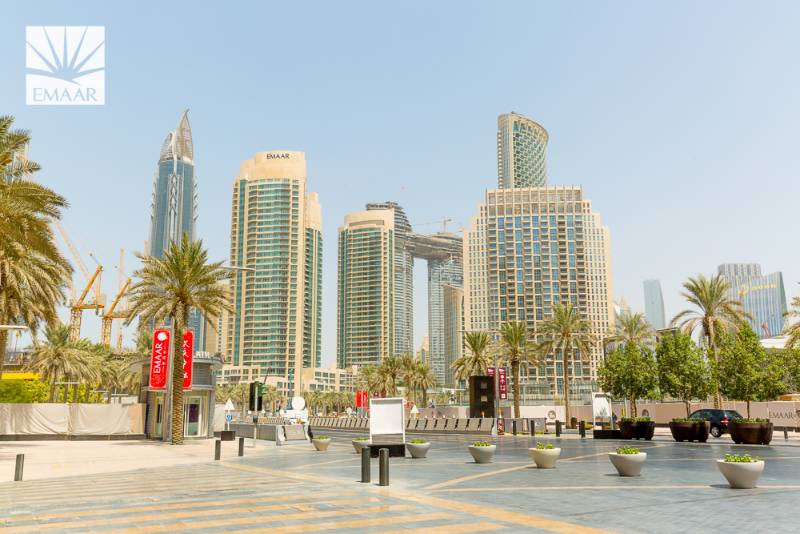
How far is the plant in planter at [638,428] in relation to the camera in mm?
39469

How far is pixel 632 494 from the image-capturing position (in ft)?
50.0

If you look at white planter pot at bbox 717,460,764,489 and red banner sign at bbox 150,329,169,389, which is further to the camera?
red banner sign at bbox 150,329,169,389

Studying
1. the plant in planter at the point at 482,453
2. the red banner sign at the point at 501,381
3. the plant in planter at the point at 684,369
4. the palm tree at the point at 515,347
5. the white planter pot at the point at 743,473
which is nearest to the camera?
the white planter pot at the point at 743,473

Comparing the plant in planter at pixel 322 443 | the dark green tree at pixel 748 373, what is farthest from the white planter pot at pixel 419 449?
the dark green tree at pixel 748 373

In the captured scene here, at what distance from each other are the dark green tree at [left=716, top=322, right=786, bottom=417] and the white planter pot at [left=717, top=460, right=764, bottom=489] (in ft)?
124

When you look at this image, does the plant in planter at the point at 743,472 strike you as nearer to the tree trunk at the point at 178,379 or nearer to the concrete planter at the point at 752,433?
the concrete planter at the point at 752,433

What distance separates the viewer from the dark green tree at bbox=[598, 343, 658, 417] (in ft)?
210

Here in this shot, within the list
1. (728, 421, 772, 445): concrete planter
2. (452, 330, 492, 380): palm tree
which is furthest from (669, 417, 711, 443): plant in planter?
(452, 330, 492, 380): palm tree

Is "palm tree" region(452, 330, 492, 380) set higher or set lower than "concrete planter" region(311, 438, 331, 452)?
higher

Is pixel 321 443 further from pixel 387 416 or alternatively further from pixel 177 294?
pixel 177 294

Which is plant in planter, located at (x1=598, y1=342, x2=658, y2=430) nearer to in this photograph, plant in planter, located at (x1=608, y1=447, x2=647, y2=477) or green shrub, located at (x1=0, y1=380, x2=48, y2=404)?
plant in planter, located at (x1=608, y1=447, x2=647, y2=477)

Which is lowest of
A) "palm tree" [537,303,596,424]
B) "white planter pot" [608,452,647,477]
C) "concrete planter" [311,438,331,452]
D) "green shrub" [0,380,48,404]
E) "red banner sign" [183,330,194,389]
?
"concrete planter" [311,438,331,452]

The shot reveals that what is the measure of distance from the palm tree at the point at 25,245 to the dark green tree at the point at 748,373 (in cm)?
4802

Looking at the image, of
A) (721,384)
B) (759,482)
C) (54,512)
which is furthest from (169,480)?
(721,384)
